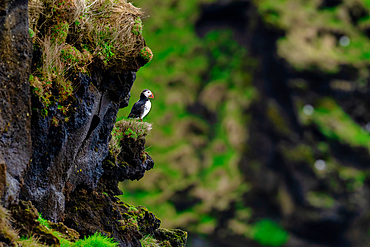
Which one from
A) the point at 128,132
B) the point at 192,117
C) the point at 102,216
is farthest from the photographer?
the point at 192,117

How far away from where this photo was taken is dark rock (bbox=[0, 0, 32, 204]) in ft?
24.7

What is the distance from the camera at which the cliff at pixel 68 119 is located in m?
7.64

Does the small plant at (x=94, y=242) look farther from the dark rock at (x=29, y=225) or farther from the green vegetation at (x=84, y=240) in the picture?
the dark rock at (x=29, y=225)

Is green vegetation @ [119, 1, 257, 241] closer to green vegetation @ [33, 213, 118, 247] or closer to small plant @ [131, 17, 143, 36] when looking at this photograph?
small plant @ [131, 17, 143, 36]

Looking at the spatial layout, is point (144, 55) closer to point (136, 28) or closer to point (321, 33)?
point (136, 28)

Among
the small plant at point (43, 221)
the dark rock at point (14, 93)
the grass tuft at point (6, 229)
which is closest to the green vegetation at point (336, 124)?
the small plant at point (43, 221)

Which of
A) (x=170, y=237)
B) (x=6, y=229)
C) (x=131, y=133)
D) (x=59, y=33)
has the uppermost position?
(x=131, y=133)

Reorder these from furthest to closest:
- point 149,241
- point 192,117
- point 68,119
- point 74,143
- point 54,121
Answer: point 192,117 → point 149,241 → point 74,143 → point 68,119 → point 54,121

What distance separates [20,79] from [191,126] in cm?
3997

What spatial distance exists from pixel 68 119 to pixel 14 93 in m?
1.17

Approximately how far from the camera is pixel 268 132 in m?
45.9

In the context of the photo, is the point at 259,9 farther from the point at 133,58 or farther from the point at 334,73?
the point at 133,58

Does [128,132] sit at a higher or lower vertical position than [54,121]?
higher

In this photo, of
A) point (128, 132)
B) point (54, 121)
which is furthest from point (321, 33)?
point (54, 121)
